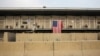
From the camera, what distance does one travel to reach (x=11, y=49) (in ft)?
6.29

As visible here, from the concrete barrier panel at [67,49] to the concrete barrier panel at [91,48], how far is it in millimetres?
55

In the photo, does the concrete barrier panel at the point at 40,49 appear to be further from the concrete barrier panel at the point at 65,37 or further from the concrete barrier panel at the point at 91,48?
the concrete barrier panel at the point at 91,48

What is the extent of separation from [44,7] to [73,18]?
0.68 metres

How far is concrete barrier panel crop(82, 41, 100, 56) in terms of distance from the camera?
1.92m

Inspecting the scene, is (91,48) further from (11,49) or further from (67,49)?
(11,49)

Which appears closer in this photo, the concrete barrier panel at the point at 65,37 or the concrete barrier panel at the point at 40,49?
the concrete barrier panel at the point at 40,49

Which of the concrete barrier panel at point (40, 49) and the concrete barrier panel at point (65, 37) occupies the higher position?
the concrete barrier panel at point (65, 37)

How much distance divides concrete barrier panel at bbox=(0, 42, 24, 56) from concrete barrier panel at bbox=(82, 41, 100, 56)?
26.2 inches

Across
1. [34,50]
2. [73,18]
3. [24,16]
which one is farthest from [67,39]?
[24,16]

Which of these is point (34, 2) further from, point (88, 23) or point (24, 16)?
point (88, 23)

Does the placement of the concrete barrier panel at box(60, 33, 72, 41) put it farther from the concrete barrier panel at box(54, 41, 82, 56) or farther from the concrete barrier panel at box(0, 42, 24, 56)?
the concrete barrier panel at box(0, 42, 24, 56)

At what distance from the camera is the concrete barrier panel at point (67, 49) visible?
6.23ft

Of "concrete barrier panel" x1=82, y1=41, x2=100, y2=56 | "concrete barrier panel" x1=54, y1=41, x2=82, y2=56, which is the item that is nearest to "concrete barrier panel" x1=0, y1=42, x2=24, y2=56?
"concrete barrier panel" x1=54, y1=41, x2=82, y2=56

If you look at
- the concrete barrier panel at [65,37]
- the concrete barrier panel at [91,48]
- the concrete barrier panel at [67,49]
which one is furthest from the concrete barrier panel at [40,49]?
the concrete barrier panel at [91,48]
